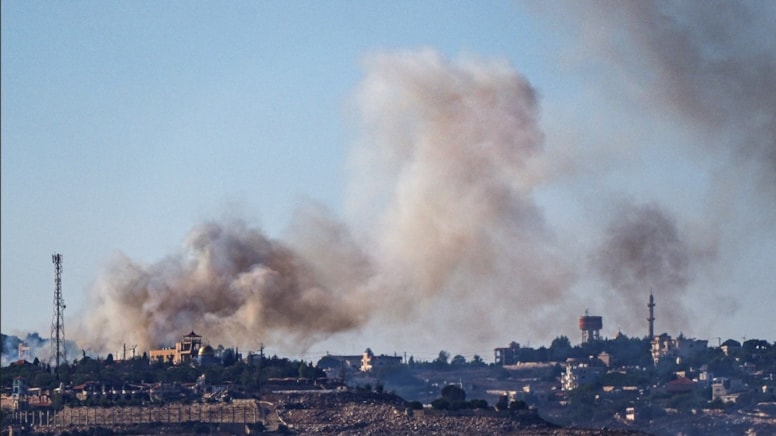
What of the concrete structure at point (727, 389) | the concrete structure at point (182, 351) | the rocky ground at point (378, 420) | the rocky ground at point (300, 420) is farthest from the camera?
the concrete structure at point (727, 389)

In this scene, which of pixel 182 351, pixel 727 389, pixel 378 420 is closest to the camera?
pixel 378 420

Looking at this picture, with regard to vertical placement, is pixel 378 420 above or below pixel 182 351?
below

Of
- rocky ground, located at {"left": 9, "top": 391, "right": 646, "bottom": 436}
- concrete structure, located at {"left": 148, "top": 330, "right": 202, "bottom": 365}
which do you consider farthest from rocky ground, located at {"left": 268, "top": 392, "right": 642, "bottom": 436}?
concrete structure, located at {"left": 148, "top": 330, "right": 202, "bottom": 365}

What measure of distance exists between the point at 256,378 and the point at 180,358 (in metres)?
10.1

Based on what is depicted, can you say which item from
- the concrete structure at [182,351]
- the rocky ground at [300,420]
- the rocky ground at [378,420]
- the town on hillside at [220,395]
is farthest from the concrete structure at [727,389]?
the concrete structure at [182,351]

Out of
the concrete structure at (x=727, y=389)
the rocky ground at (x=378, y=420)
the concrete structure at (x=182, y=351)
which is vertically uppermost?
the concrete structure at (x=182, y=351)

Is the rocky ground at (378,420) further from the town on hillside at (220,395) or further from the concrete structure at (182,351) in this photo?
the concrete structure at (182,351)

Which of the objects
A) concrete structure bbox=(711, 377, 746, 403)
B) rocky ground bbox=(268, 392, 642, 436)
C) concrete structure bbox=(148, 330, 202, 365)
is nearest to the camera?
rocky ground bbox=(268, 392, 642, 436)

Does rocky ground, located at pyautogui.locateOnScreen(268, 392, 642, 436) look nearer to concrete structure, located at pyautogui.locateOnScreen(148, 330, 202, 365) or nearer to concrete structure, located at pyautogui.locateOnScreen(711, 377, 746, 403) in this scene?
concrete structure, located at pyautogui.locateOnScreen(148, 330, 202, 365)

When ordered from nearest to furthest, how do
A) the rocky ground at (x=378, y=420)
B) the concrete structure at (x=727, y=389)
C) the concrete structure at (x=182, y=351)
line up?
the rocky ground at (x=378, y=420) < the concrete structure at (x=182, y=351) < the concrete structure at (x=727, y=389)

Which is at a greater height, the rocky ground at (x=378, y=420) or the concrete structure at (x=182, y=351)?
Result: the concrete structure at (x=182, y=351)

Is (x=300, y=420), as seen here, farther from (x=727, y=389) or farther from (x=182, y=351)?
(x=727, y=389)

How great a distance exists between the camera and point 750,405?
174 m

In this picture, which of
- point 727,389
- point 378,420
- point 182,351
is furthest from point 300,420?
point 727,389
